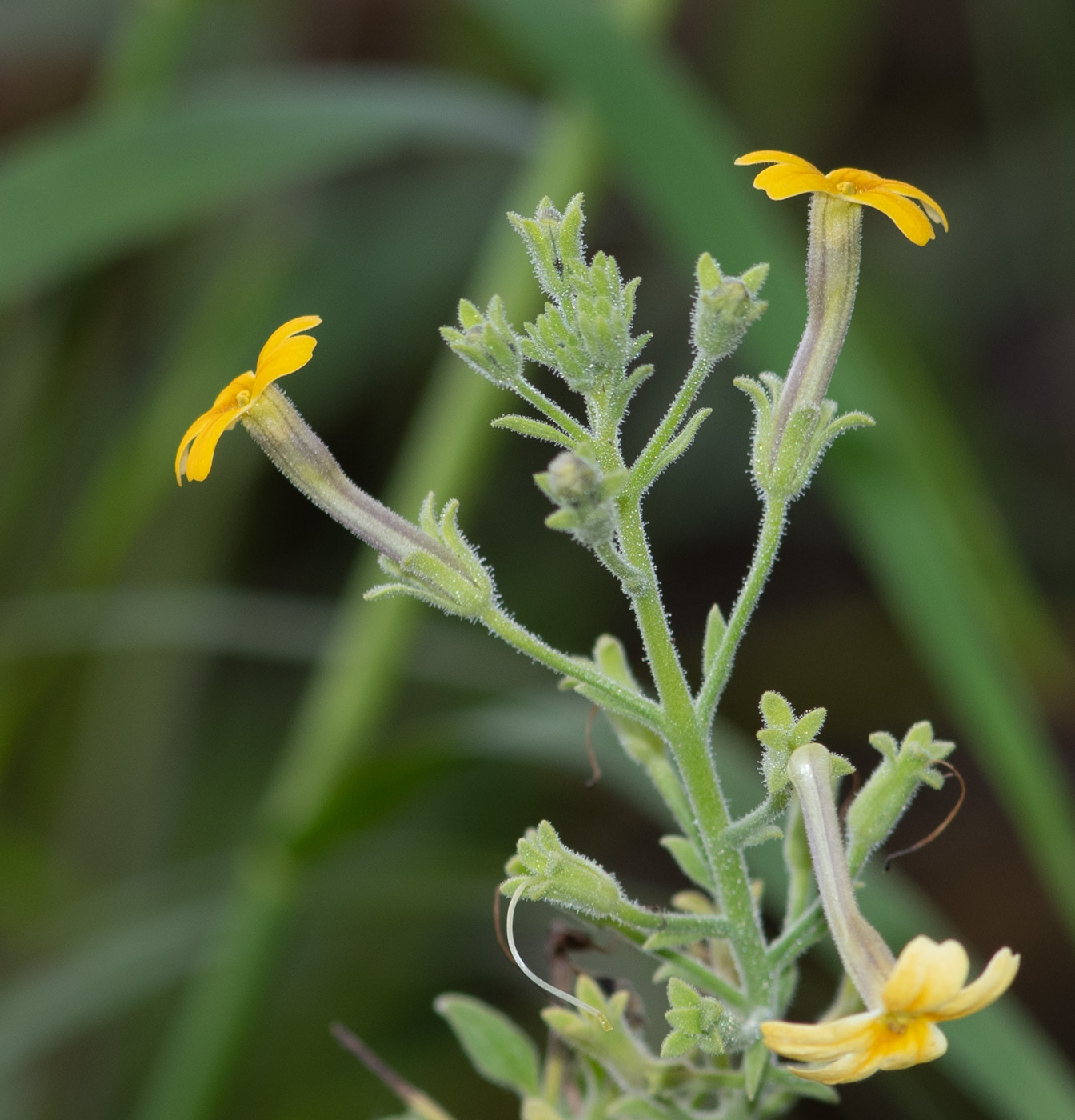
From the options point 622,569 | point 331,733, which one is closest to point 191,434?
point 622,569

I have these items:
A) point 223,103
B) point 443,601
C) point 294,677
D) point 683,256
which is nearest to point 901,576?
point 683,256

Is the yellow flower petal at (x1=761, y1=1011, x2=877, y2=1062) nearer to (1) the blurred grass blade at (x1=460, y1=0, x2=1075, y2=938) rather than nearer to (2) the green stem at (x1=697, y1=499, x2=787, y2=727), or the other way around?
(2) the green stem at (x1=697, y1=499, x2=787, y2=727)

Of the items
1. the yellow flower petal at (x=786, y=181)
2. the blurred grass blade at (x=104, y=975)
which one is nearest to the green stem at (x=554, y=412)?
the yellow flower petal at (x=786, y=181)

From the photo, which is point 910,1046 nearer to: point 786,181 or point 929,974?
point 929,974

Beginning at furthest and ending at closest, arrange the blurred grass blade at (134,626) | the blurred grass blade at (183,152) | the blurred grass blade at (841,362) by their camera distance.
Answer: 1. the blurred grass blade at (134,626)
2. the blurred grass blade at (183,152)
3. the blurred grass blade at (841,362)

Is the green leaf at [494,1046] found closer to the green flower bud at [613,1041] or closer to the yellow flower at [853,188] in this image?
the green flower bud at [613,1041]

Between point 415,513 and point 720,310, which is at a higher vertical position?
point 415,513

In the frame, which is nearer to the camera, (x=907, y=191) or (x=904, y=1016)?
(x=904, y=1016)

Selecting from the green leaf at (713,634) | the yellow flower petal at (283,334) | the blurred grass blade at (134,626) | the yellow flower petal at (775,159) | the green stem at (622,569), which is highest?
the blurred grass blade at (134,626)
